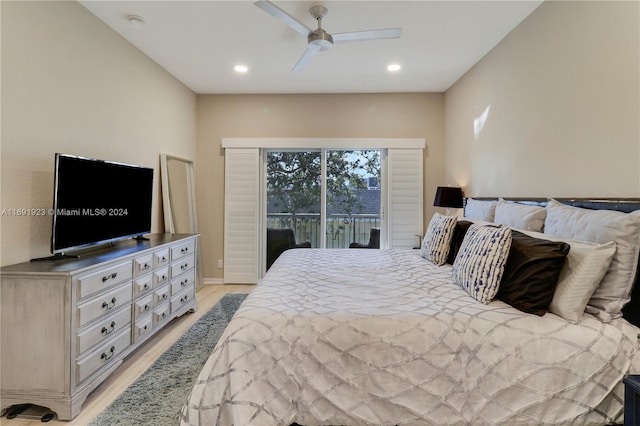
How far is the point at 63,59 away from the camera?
2.23 meters

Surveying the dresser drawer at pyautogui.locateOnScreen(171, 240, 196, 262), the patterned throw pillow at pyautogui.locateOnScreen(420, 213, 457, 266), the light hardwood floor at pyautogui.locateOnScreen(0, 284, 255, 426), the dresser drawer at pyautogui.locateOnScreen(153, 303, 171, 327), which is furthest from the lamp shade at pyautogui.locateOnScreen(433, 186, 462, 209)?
the dresser drawer at pyautogui.locateOnScreen(153, 303, 171, 327)

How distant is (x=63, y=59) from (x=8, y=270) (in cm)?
152

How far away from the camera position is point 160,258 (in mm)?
2691

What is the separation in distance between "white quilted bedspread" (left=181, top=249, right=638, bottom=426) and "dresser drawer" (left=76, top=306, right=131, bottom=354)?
0.95 metres

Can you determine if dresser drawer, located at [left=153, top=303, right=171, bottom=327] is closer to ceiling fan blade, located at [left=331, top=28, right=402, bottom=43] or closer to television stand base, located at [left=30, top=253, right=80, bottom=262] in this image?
television stand base, located at [left=30, top=253, right=80, bottom=262]

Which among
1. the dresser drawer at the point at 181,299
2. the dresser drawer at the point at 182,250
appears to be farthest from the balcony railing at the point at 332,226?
the dresser drawer at the point at 181,299

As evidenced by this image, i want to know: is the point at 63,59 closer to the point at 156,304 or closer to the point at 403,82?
the point at 156,304

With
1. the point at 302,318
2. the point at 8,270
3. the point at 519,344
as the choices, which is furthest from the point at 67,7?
the point at 519,344

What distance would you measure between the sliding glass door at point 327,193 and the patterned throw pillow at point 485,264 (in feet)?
8.75

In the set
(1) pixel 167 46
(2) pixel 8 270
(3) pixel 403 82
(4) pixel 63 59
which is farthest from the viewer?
(3) pixel 403 82

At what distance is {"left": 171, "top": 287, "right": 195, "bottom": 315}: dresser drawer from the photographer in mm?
2948

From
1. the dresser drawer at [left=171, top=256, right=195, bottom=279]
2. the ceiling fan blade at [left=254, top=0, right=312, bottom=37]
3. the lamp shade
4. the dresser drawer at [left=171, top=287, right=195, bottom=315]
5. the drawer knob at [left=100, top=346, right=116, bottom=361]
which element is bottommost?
the drawer knob at [left=100, top=346, right=116, bottom=361]

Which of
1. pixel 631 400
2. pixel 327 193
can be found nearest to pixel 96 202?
pixel 327 193

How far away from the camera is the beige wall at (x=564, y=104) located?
1.69m
